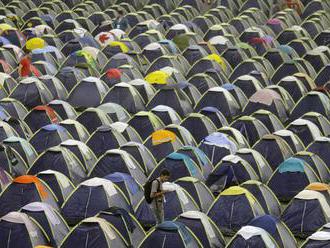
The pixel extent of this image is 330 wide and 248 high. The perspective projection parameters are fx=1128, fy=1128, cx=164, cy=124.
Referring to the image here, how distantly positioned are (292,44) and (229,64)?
13.5 ft

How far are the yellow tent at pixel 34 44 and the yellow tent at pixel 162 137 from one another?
48.5ft

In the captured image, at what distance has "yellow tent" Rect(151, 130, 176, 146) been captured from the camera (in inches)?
1436

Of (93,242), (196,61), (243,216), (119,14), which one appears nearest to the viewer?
(93,242)

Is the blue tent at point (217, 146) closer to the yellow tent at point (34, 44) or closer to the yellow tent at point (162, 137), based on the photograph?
the yellow tent at point (162, 137)

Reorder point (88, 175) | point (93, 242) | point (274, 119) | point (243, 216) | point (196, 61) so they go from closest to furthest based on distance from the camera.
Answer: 1. point (93, 242)
2. point (243, 216)
3. point (88, 175)
4. point (274, 119)
5. point (196, 61)

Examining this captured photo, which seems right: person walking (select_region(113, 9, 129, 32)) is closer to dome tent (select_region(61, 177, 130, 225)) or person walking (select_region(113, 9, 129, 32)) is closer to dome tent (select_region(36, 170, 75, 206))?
dome tent (select_region(36, 170, 75, 206))

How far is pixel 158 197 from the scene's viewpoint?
95.1ft

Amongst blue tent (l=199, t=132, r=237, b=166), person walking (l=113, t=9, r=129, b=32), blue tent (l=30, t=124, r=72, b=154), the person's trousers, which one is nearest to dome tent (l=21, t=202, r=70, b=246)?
the person's trousers

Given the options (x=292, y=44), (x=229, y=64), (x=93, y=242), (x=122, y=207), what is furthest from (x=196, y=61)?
(x=93, y=242)

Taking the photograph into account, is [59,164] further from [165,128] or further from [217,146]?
[217,146]

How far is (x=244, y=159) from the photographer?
35062 millimetres

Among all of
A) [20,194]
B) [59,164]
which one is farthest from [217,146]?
[20,194]

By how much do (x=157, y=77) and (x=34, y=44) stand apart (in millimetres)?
7947

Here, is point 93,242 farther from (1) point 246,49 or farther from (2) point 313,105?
(1) point 246,49
